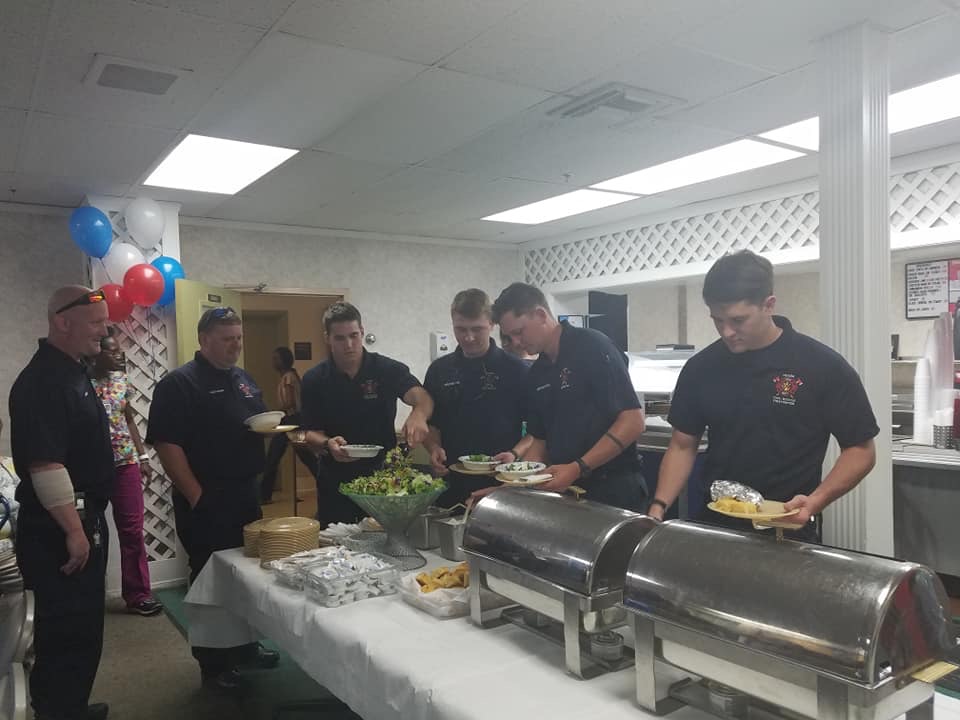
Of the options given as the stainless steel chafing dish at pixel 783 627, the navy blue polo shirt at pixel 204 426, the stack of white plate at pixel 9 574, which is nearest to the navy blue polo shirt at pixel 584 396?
the stainless steel chafing dish at pixel 783 627

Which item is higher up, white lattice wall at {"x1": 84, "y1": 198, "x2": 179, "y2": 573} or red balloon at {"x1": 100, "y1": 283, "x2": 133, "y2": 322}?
red balloon at {"x1": 100, "y1": 283, "x2": 133, "y2": 322}

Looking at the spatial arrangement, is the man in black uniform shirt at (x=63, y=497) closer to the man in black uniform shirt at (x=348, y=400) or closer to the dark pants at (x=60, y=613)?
the dark pants at (x=60, y=613)

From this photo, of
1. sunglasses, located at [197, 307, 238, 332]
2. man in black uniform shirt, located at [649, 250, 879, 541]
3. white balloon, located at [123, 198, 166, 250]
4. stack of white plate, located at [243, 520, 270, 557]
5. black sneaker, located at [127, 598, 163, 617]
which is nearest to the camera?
man in black uniform shirt, located at [649, 250, 879, 541]

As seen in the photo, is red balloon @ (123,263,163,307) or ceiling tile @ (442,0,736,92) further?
red balloon @ (123,263,163,307)

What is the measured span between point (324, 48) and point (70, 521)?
5.84 feet

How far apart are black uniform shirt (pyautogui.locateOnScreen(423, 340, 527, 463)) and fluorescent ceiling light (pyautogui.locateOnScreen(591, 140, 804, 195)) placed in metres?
2.02

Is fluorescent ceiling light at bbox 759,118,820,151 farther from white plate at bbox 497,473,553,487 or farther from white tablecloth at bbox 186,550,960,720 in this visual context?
white tablecloth at bbox 186,550,960,720

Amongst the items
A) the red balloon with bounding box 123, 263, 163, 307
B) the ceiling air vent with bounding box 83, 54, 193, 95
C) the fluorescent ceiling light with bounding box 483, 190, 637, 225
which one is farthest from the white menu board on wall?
the red balloon with bounding box 123, 263, 163, 307

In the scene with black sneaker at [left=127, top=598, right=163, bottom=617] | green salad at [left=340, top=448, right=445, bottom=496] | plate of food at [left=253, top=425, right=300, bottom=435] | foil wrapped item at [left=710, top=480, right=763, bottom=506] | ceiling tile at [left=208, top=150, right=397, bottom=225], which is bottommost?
black sneaker at [left=127, top=598, right=163, bottom=617]

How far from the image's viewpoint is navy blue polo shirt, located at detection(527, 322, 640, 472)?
7.56 ft

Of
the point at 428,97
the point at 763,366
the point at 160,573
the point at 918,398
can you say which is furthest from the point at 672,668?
the point at 160,573

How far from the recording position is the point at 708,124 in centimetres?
343

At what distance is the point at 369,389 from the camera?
9.48 ft

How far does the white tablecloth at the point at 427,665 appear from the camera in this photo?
4.18 ft
